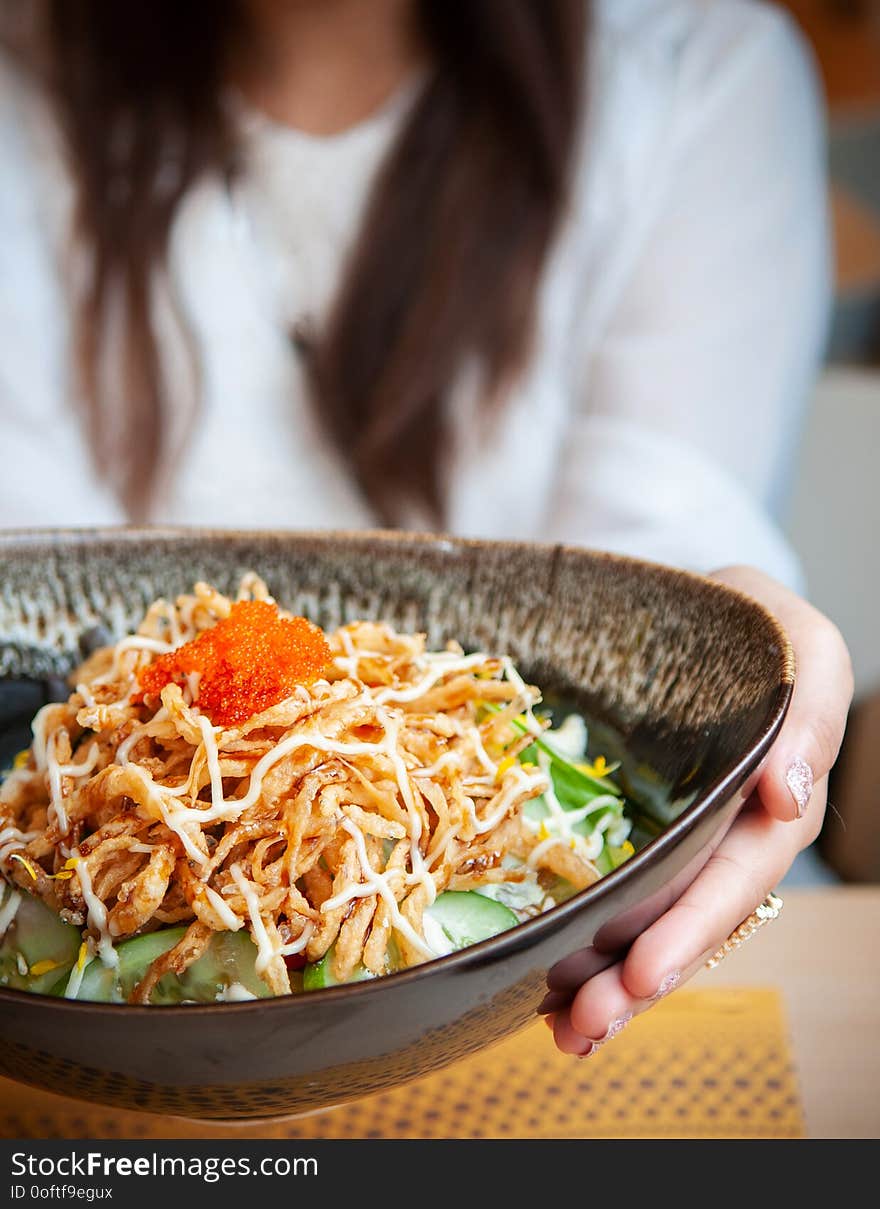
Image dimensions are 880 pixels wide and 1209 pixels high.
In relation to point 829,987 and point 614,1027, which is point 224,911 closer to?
point 614,1027

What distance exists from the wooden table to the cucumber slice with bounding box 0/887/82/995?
0.56m

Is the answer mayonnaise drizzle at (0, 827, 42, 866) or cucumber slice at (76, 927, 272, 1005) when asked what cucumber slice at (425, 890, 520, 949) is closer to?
cucumber slice at (76, 927, 272, 1005)

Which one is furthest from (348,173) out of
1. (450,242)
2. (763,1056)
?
(763,1056)

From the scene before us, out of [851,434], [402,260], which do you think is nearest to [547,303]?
[402,260]

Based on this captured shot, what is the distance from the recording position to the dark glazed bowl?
0.50 metres

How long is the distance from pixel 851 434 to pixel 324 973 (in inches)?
104

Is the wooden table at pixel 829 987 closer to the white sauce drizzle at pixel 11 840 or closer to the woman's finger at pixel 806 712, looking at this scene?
the woman's finger at pixel 806 712

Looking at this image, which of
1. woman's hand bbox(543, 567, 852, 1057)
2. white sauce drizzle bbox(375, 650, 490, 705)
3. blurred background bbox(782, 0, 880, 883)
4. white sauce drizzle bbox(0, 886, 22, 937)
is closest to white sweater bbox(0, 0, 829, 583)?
blurred background bbox(782, 0, 880, 883)

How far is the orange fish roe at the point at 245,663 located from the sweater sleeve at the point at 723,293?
1.02 meters

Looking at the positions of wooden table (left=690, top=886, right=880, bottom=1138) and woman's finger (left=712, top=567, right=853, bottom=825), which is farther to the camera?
wooden table (left=690, top=886, right=880, bottom=1138)

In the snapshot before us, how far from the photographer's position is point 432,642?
3.22 feet

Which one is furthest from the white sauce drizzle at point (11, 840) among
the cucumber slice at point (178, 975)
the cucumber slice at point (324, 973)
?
the cucumber slice at point (324, 973)
